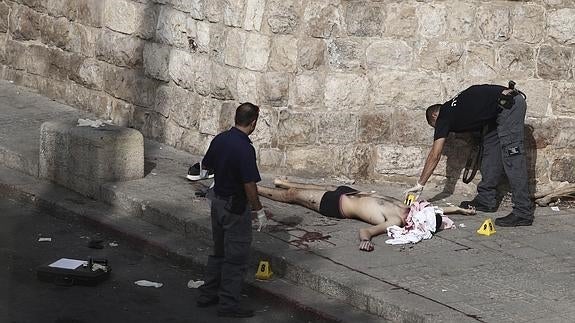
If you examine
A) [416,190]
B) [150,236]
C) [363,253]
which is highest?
[416,190]

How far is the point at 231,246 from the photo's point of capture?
10.4m

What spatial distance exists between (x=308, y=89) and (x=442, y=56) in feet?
4.88

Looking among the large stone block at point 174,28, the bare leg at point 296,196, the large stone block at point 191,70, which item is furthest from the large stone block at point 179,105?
the bare leg at point 296,196

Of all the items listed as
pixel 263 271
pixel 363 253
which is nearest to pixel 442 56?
pixel 363 253

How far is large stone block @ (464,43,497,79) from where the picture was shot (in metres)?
13.6

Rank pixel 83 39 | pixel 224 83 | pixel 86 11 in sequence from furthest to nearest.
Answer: pixel 83 39, pixel 86 11, pixel 224 83

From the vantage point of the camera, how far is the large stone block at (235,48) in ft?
45.5

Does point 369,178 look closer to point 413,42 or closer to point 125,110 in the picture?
point 413,42

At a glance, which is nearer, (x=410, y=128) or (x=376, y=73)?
(x=376, y=73)

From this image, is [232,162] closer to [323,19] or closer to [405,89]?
[323,19]

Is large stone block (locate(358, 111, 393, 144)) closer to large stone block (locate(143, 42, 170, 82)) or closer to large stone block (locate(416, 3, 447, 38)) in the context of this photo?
large stone block (locate(416, 3, 447, 38))

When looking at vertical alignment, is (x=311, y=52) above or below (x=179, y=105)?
above

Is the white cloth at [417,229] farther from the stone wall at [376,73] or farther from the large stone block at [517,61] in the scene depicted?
the large stone block at [517,61]

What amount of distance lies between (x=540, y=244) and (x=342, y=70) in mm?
2990
